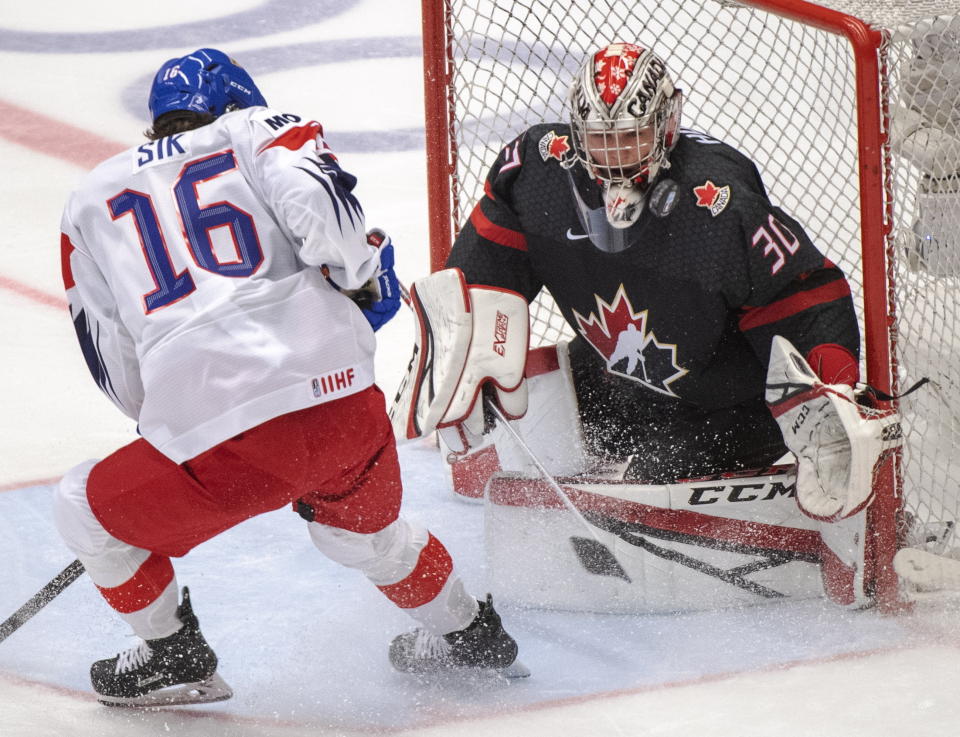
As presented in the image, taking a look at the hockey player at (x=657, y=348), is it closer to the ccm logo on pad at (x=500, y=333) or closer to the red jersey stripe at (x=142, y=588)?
the ccm logo on pad at (x=500, y=333)

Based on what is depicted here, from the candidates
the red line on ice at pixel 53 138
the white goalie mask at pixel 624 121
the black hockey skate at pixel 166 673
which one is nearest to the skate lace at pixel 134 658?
the black hockey skate at pixel 166 673

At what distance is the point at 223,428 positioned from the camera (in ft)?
5.53

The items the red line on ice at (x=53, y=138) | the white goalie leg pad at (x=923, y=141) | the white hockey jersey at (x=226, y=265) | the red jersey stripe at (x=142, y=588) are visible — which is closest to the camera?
the white hockey jersey at (x=226, y=265)

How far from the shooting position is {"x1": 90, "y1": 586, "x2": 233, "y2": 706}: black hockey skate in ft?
6.22

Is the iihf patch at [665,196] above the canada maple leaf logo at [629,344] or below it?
above

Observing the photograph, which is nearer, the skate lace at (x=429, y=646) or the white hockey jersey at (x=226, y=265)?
the white hockey jersey at (x=226, y=265)

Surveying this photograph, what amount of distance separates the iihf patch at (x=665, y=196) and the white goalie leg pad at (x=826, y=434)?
0.89 ft

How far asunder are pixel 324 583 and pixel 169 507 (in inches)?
27.7

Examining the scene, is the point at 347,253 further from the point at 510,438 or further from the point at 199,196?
the point at 510,438

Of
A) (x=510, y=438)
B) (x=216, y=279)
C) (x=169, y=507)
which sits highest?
(x=216, y=279)

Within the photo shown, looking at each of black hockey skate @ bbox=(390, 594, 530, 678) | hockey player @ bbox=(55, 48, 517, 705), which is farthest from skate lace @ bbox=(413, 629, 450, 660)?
hockey player @ bbox=(55, 48, 517, 705)

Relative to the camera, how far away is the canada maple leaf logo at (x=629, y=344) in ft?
7.27


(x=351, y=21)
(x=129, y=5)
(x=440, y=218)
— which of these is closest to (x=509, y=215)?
(x=440, y=218)

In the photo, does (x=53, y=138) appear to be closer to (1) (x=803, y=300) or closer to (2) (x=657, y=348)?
(2) (x=657, y=348)
